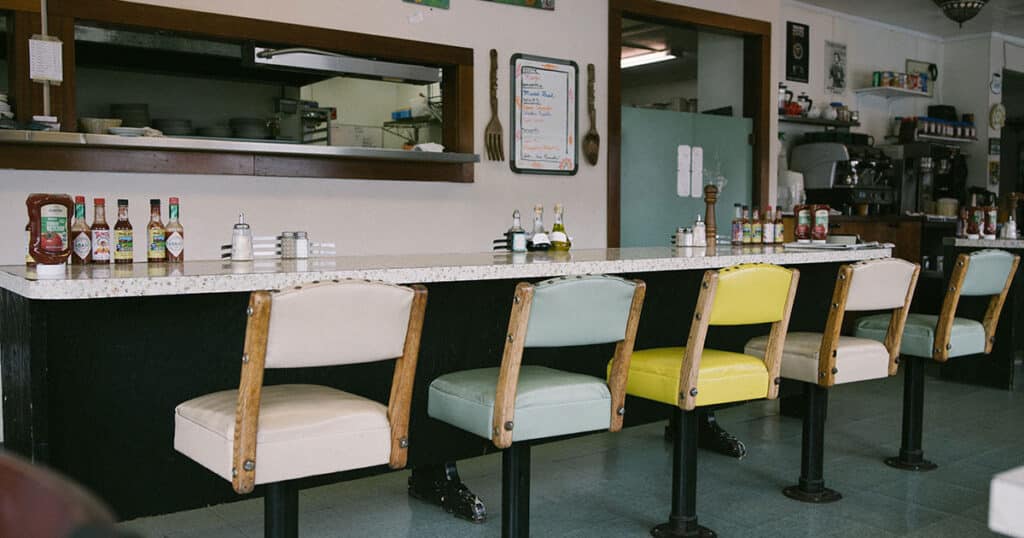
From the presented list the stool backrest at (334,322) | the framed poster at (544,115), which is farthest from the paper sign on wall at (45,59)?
the stool backrest at (334,322)

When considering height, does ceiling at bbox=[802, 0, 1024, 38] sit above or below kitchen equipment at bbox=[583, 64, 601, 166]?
above

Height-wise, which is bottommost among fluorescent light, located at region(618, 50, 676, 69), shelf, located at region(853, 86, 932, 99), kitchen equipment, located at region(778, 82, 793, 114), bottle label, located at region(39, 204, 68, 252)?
bottle label, located at region(39, 204, 68, 252)

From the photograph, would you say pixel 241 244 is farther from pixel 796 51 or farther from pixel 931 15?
pixel 931 15

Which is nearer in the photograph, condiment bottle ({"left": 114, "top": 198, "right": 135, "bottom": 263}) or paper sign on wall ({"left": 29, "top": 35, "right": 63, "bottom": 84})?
condiment bottle ({"left": 114, "top": 198, "right": 135, "bottom": 263})

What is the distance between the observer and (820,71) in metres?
9.13

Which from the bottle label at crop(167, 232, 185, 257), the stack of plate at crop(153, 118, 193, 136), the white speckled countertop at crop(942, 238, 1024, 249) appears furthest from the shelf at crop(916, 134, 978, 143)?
the bottle label at crop(167, 232, 185, 257)

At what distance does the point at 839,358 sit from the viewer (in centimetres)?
346

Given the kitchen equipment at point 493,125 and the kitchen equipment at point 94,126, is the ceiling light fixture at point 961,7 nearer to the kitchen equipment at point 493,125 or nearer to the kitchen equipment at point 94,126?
the kitchen equipment at point 493,125

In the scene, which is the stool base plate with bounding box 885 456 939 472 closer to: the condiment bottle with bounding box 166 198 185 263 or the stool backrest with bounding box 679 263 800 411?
the stool backrest with bounding box 679 263 800 411

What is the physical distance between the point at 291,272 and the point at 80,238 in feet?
2.96

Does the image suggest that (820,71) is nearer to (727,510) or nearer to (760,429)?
(760,429)

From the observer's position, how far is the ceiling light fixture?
22.0ft

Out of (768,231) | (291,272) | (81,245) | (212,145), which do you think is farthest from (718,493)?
(212,145)

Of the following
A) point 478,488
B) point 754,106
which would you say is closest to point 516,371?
point 478,488
